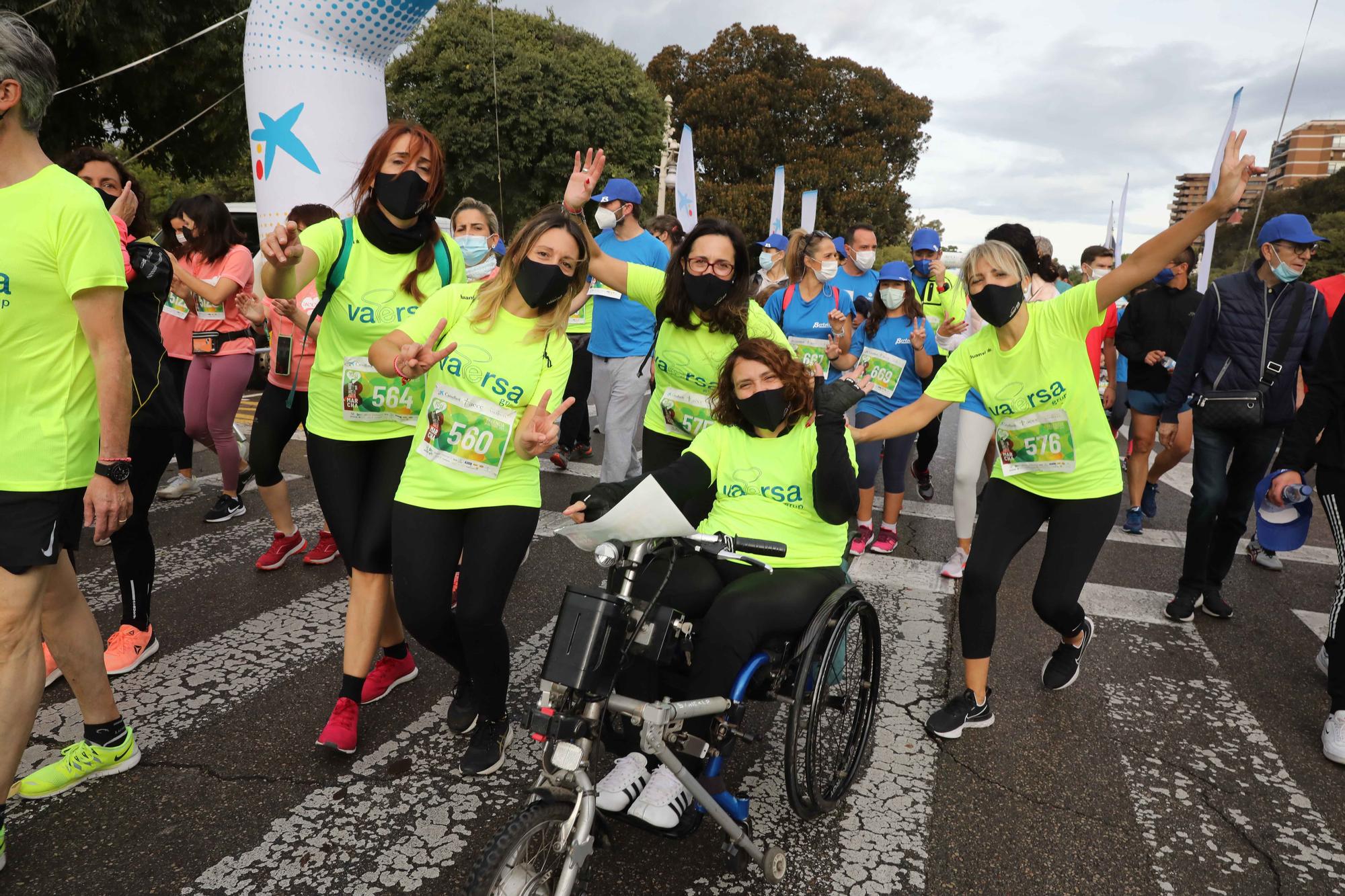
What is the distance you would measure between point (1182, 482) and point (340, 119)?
876 centimetres

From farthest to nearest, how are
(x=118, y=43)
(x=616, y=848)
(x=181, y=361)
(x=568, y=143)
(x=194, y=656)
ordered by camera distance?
1. (x=568, y=143)
2. (x=118, y=43)
3. (x=181, y=361)
4. (x=194, y=656)
5. (x=616, y=848)

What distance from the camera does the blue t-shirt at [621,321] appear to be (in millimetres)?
5754

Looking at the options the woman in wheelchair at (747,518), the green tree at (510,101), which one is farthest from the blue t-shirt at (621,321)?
the green tree at (510,101)

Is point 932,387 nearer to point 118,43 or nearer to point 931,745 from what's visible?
point 931,745

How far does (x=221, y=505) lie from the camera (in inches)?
234

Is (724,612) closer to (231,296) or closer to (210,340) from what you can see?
(231,296)

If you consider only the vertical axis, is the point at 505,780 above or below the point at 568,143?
below

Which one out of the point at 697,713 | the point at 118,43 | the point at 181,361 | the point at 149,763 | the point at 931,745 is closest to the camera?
the point at 697,713

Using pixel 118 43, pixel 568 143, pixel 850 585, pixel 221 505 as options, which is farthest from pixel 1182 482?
pixel 568 143

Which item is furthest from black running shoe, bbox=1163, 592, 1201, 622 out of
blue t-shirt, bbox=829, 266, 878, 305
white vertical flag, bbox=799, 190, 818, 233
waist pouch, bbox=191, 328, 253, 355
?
white vertical flag, bbox=799, 190, 818, 233

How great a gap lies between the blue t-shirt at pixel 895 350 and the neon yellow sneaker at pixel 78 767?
4.51m

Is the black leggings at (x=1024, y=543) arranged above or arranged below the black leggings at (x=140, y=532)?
above

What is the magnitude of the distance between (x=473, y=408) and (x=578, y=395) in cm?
496

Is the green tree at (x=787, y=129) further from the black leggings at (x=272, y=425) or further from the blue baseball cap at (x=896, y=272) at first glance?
the black leggings at (x=272, y=425)
